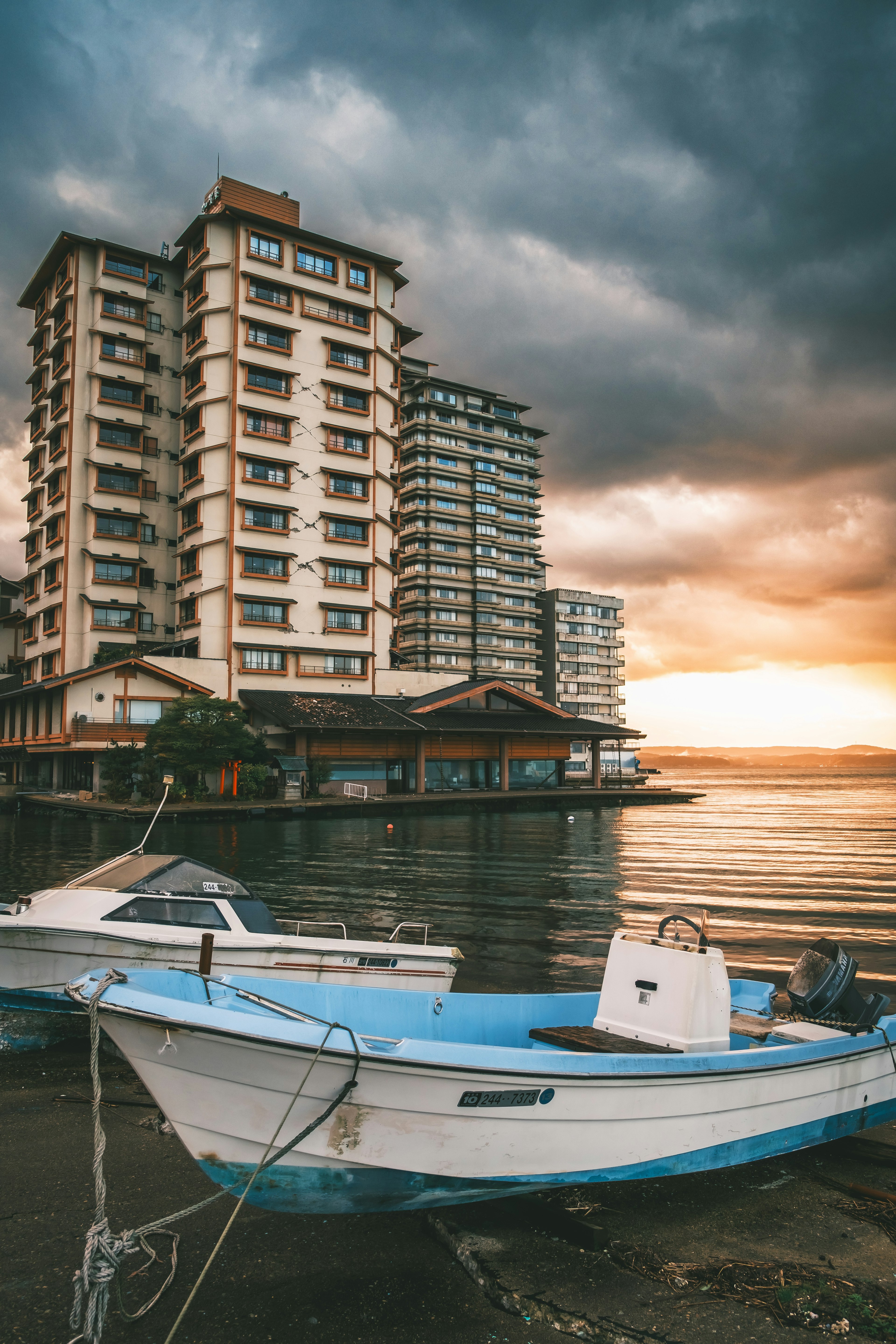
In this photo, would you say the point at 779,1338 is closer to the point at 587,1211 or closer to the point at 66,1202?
the point at 587,1211

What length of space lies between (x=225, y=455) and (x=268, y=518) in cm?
520

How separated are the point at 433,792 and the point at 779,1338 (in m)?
51.0

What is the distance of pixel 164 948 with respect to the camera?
985cm

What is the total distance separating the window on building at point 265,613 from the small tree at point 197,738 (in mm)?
9946

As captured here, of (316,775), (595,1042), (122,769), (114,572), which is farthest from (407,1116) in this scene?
(114,572)

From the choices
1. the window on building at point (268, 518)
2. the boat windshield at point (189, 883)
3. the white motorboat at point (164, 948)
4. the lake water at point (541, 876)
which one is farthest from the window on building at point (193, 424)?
the white motorboat at point (164, 948)

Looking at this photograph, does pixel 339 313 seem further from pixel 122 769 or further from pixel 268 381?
pixel 122 769

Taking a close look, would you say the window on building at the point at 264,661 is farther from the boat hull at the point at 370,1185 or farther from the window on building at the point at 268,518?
the boat hull at the point at 370,1185

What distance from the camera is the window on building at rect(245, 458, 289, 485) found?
57875 millimetres

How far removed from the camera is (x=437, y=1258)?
5309 mm

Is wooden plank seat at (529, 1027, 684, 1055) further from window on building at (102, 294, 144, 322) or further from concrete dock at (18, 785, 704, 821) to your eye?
window on building at (102, 294, 144, 322)

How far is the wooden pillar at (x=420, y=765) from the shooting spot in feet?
180

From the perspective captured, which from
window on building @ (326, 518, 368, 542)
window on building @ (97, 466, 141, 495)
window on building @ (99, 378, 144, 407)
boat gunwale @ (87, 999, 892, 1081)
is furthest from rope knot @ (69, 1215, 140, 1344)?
window on building @ (99, 378, 144, 407)

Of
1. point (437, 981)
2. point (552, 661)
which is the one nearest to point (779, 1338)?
point (437, 981)
